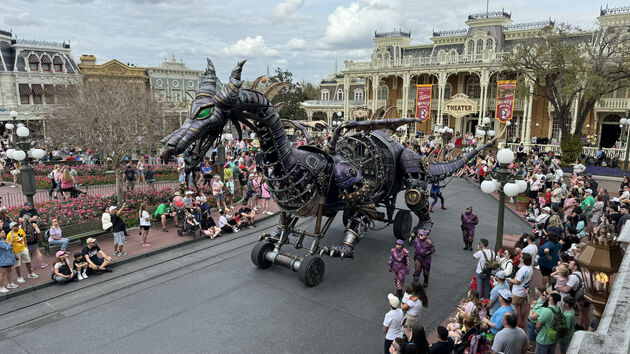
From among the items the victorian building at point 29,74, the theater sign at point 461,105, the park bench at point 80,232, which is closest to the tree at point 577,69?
the theater sign at point 461,105

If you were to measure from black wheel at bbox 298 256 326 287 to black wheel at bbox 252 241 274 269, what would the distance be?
1283 mm

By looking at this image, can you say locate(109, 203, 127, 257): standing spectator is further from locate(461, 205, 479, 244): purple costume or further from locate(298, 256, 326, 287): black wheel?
locate(461, 205, 479, 244): purple costume

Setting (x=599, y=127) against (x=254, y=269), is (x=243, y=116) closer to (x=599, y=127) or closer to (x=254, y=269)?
(x=254, y=269)

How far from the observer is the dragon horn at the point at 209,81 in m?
7.20

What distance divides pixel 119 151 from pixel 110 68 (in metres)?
30.5

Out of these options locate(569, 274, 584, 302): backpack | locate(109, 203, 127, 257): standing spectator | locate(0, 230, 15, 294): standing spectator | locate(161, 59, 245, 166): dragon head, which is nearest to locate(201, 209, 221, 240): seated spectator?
locate(109, 203, 127, 257): standing spectator

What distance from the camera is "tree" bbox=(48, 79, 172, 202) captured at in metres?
17.7

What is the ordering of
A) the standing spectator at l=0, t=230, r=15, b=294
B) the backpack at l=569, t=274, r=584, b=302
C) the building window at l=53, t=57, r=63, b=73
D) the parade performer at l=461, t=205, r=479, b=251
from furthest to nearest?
the building window at l=53, t=57, r=63, b=73 < the parade performer at l=461, t=205, r=479, b=251 < the standing spectator at l=0, t=230, r=15, b=294 < the backpack at l=569, t=274, r=584, b=302

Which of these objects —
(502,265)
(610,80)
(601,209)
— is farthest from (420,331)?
(610,80)

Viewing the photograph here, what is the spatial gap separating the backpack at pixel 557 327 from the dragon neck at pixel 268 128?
17.4 feet

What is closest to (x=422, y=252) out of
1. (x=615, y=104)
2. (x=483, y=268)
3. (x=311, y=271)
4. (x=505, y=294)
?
(x=483, y=268)

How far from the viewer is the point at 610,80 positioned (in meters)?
21.6

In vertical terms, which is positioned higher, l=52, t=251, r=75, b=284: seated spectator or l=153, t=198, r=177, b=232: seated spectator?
l=153, t=198, r=177, b=232: seated spectator

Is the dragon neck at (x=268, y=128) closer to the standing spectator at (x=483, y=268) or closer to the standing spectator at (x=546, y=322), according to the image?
the standing spectator at (x=483, y=268)
